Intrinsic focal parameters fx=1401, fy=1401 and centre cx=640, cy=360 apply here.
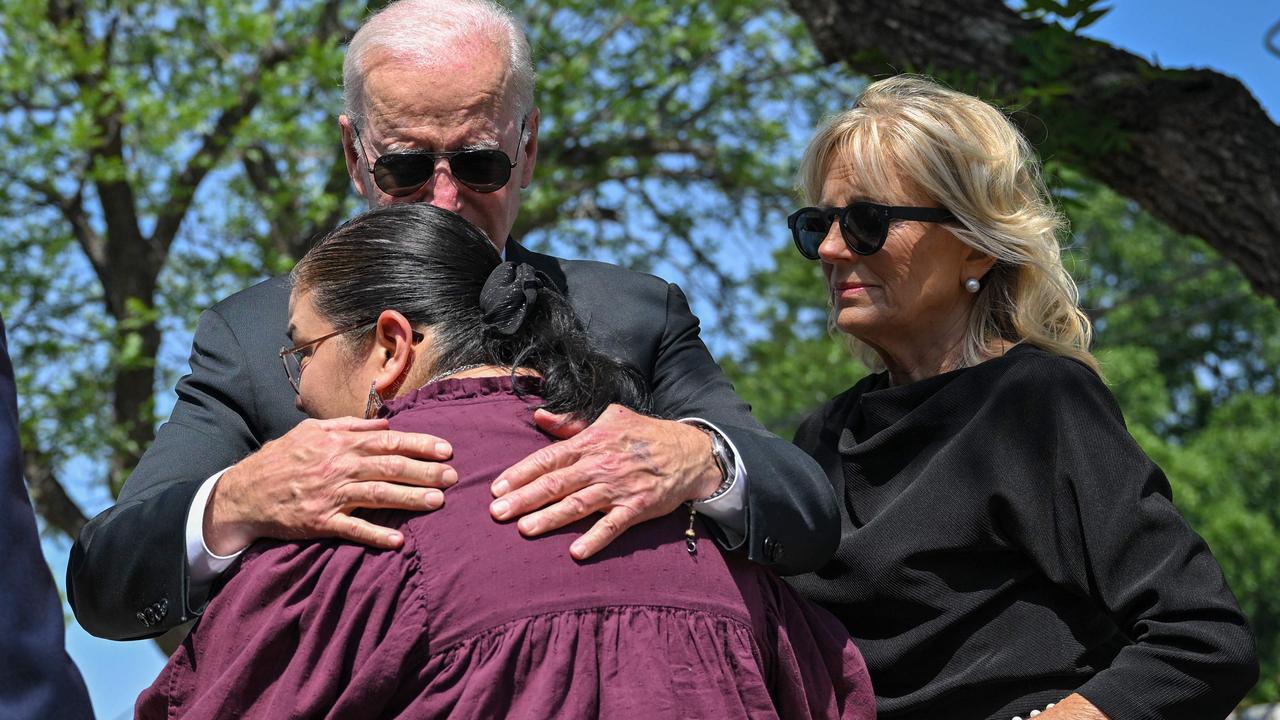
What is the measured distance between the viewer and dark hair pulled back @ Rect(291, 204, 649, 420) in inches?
75.1

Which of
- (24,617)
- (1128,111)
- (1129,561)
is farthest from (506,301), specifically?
(1128,111)

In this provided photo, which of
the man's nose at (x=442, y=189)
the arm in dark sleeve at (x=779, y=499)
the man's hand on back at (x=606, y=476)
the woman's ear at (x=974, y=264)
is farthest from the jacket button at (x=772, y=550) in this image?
the man's nose at (x=442, y=189)

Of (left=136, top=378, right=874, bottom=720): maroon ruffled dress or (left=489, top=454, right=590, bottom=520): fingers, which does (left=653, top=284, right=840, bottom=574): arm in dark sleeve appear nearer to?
(left=136, top=378, right=874, bottom=720): maroon ruffled dress

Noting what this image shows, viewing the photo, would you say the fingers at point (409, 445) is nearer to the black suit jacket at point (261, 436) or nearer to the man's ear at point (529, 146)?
the black suit jacket at point (261, 436)

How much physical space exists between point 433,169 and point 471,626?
1.32 meters

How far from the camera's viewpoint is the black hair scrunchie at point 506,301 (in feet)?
6.23

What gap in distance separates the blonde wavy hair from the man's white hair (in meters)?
0.70

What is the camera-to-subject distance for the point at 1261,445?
25.8m

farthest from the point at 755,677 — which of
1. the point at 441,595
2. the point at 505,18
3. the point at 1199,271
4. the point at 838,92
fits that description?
the point at 838,92

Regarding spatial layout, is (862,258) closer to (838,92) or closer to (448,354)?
(448,354)

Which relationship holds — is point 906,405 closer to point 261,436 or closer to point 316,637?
point 261,436

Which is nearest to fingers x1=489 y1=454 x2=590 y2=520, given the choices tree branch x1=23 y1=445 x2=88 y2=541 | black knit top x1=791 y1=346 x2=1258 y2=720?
black knit top x1=791 y1=346 x2=1258 y2=720

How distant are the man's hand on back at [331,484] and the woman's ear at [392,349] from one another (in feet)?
0.25

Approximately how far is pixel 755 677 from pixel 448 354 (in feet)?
1.94
